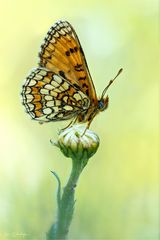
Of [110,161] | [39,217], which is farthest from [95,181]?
[39,217]

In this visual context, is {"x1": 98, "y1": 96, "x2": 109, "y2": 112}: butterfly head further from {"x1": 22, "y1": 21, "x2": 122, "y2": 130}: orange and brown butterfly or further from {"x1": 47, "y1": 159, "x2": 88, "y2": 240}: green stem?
{"x1": 47, "y1": 159, "x2": 88, "y2": 240}: green stem

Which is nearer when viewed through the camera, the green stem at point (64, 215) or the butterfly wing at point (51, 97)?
the green stem at point (64, 215)

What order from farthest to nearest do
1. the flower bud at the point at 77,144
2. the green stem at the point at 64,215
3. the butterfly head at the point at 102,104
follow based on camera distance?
the butterfly head at the point at 102,104 → the flower bud at the point at 77,144 → the green stem at the point at 64,215

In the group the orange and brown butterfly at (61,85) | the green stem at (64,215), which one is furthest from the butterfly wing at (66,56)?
the green stem at (64,215)

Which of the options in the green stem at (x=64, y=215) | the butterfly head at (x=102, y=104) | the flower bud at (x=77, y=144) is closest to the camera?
the green stem at (x=64, y=215)

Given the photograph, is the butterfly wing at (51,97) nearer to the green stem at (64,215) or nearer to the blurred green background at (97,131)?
the blurred green background at (97,131)

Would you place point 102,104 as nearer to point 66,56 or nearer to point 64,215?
point 66,56

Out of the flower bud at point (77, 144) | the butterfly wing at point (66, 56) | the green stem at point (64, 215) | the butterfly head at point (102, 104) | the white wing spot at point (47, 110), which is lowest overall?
the green stem at point (64, 215)
